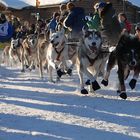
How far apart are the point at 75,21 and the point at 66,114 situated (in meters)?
5.23

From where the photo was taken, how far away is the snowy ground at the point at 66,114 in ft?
19.7

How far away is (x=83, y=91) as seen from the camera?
8984mm

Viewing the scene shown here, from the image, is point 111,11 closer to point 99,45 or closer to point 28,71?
point 99,45

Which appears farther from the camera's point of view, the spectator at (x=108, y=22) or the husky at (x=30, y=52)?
the husky at (x=30, y=52)

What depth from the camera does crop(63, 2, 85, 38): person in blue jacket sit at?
12.1 meters

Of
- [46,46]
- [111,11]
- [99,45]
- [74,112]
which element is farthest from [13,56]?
[74,112]

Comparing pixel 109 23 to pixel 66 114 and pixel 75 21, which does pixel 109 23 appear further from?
pixel 66 114

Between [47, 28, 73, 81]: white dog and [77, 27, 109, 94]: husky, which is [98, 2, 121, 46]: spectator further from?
[77, 27, 109, 94]: husky

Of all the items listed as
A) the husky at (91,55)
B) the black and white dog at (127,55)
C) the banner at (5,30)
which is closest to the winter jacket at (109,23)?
the husky at (91,55)

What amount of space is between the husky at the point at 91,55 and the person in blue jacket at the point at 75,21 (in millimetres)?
2883

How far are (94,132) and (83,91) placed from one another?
2918 millimetres

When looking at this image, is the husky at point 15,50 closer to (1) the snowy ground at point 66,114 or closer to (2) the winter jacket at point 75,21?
(2) the winter jacket at point 75,21

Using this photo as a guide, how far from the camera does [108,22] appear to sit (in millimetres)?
11430

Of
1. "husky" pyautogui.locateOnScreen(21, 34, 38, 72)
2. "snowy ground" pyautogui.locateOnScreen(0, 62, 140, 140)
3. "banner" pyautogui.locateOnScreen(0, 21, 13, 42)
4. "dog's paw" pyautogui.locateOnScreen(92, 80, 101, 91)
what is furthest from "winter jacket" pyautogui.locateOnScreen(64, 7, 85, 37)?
"dog's paw" pyautogui.locateOnScreen(92, 80, 101, 91)
